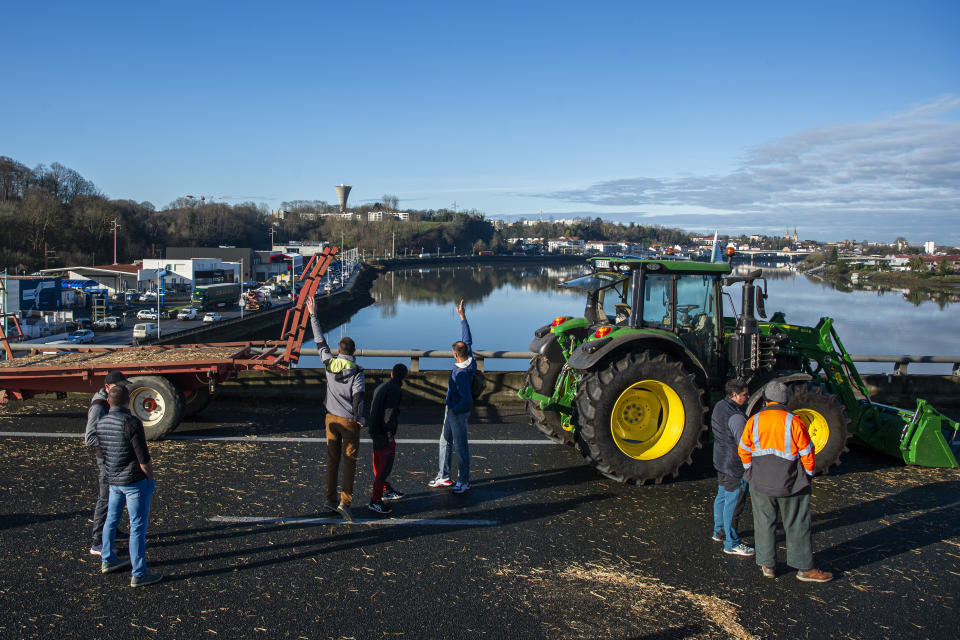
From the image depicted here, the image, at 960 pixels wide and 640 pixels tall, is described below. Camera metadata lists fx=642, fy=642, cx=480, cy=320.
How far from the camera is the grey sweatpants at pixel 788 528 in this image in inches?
196

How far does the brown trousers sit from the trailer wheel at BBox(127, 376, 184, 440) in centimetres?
339

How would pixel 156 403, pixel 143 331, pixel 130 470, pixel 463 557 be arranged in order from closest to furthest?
pixel 130 470 < pixel 463 557 < pixel 156 403 < pixel 143 331

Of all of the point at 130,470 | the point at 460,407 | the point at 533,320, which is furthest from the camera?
the point at 533,320

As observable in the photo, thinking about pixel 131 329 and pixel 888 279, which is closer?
pixel 131 329

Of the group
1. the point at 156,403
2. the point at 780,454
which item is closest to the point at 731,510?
the point at 780,454

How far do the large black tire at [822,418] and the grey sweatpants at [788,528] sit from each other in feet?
7.65

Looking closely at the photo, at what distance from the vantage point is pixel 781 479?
16.2 ft

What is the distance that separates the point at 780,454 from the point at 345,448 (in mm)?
3757

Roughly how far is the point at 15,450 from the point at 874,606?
9.07 metres

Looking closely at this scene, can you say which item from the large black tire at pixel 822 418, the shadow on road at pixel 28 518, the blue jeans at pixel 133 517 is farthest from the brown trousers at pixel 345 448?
the large black tire at pixel 822 418

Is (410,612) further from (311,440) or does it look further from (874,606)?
(311,440)

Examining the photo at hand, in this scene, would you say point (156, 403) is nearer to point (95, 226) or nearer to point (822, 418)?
point (822, 418)

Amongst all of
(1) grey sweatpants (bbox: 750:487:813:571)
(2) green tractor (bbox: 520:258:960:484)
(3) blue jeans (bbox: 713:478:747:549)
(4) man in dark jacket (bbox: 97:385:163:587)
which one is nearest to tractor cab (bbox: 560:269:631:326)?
(2) green tractor (bbox: 520:258:960:484)

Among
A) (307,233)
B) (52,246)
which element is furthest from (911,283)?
(307,233)
